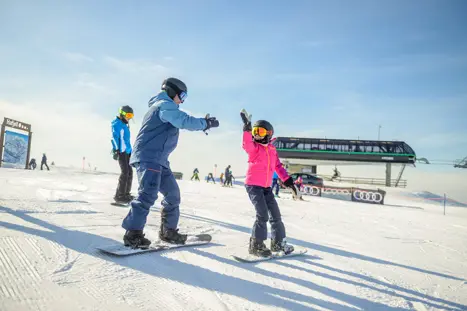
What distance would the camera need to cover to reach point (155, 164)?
2637 millimetres

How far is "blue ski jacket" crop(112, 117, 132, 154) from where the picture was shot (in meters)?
5.11

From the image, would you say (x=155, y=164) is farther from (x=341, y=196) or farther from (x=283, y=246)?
(x=341, y=196)

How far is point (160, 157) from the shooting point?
2.66 m

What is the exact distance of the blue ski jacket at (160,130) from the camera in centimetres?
255

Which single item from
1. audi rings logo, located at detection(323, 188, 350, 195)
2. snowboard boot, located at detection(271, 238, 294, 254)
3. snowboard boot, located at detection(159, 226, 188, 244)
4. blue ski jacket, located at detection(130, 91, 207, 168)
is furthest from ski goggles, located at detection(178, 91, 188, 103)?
audi rings logo, located at detection(323, 188, 350, 195)

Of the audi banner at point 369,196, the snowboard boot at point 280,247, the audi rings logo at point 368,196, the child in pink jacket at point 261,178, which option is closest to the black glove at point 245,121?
the child in pink jacket at point 261,178

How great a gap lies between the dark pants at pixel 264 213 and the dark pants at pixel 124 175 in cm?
306

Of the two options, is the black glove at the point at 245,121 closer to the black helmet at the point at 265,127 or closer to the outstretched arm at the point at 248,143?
the outstretched arm at the point at 248,143

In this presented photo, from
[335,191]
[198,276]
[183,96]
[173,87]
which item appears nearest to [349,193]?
[335,191]

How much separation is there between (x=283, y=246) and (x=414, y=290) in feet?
4.00

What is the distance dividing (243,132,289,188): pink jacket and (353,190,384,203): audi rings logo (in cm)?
1629

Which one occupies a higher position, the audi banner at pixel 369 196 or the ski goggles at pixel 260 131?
the ski goggles at pixel 260 131

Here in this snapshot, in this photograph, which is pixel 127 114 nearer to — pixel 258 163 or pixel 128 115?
pixel 128 115

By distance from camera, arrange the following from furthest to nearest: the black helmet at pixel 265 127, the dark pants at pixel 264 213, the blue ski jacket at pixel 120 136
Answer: the blue ski jacket at pixel 120 136 → the black helmet at pixel 265 127 → the dark pants at pixel 264 213
